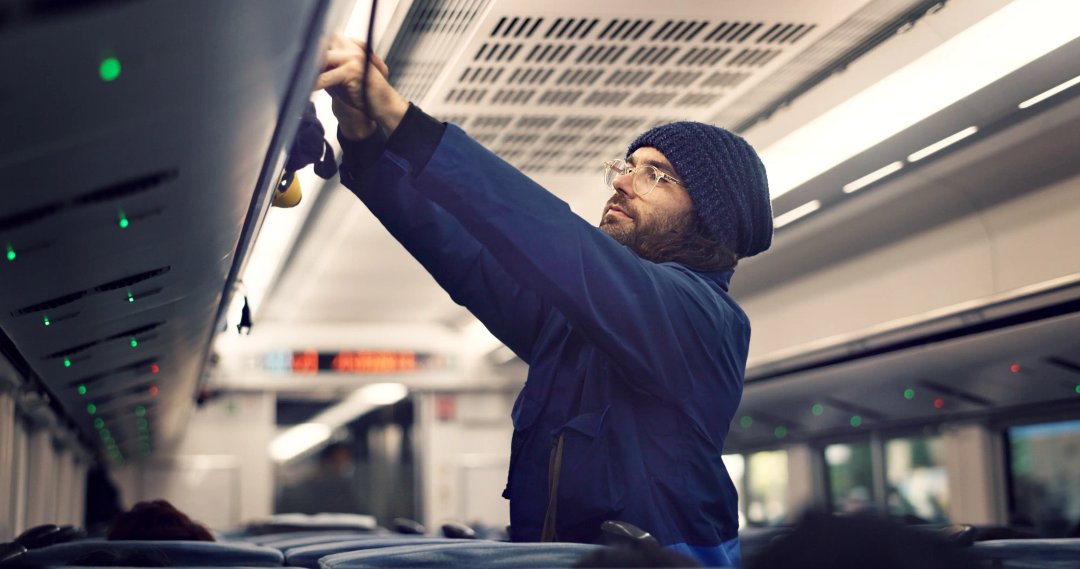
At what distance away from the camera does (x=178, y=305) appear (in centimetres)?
350

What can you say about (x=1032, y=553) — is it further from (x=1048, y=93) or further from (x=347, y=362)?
(x=347, y=362)

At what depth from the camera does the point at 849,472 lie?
34.7ft

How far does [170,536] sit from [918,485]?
7133 millimetres

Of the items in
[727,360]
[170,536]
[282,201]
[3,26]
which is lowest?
[170,536]

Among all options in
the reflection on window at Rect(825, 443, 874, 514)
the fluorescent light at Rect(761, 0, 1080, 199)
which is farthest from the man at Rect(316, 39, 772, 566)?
the reflection on window at Rect(825, 443, 874, 514)

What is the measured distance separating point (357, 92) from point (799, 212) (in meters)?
5.83

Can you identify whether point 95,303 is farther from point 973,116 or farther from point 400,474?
point 400,474

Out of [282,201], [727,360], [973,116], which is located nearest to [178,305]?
[282,201]

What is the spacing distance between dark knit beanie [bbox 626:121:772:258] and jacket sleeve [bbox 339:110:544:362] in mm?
330

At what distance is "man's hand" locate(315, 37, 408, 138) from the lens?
1.51 m

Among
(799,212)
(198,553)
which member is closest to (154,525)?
(198,553)

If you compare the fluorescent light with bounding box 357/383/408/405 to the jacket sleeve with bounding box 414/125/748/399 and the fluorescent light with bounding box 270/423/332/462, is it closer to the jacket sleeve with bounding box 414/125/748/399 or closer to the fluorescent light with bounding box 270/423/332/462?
the fluorescent light with bounding box 270/423/332/462

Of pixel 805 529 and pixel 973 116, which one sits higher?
pixel 973 116

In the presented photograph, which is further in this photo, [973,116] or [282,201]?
[973,116]
